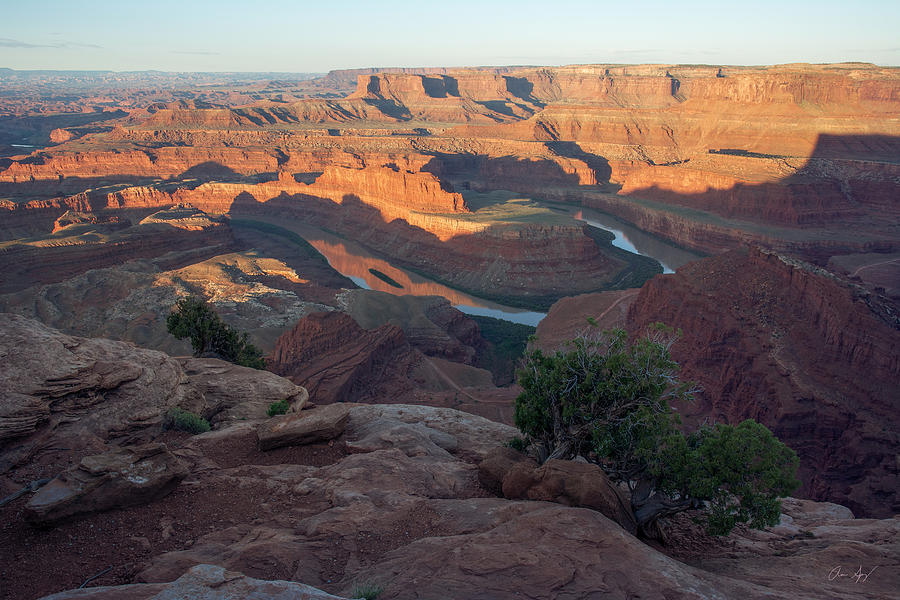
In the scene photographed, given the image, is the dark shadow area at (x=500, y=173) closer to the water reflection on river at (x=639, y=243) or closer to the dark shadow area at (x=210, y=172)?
the water reflection on river at (x=639, y=243)

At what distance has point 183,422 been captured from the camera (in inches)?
546

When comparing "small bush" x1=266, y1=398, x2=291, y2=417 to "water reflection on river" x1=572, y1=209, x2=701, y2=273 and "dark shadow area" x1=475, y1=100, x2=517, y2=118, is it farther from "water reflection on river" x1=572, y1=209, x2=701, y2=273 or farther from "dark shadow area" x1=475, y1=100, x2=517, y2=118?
"dark shadow area" x1=475, y1=100, x2=517, y2=118

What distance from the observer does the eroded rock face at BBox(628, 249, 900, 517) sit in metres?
20.8

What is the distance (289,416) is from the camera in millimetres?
13859

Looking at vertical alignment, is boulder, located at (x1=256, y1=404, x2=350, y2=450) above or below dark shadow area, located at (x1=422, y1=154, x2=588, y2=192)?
below

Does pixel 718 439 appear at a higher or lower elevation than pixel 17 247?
higher

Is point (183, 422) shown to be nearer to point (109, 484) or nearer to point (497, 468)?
point (109, 484)

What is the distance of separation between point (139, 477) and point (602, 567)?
25.6 ft

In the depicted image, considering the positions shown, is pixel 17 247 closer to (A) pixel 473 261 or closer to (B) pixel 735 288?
(A) pixel 473 261

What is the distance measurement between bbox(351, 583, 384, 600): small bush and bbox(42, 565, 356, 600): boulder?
60cm

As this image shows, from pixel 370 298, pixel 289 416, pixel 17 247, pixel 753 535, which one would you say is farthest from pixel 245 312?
pixel 753 535

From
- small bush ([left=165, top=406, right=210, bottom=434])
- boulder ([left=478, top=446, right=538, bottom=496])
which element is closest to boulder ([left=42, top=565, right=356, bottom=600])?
boulder ([left=478, top=446, right=538, bottom=496])

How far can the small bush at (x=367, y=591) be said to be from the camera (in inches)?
264

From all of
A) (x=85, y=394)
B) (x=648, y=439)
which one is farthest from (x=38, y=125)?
(x=648, y=439)
